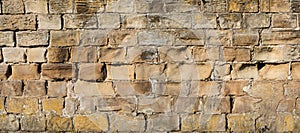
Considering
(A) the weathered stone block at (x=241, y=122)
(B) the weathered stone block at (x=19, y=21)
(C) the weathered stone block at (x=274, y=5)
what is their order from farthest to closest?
1. (A) the weathered stone block at (x=241, y=122)
2. (B) the weathered stone block at (x=19, y=21)
3. (C) the weathered stone block at (x=274, y=5)

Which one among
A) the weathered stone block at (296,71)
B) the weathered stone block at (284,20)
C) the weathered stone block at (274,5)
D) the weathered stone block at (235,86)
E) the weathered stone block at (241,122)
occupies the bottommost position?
the weathered stone block at (241,122)

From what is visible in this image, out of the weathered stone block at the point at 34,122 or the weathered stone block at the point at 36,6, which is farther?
the weathered stone block at the point at 34,122

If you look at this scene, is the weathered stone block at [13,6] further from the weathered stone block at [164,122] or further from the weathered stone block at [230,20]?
the weathered stone block at [230,20]

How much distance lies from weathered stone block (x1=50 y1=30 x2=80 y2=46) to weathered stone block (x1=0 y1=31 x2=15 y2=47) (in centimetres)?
43

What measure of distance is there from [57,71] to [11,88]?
0.55 meters

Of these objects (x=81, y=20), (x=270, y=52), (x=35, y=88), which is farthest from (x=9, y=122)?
(x=270, y=52)

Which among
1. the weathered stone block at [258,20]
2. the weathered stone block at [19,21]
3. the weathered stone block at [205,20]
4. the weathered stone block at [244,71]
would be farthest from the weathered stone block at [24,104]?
the weathered stone block at [258,20]

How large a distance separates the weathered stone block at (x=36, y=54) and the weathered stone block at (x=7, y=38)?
0.21 meters

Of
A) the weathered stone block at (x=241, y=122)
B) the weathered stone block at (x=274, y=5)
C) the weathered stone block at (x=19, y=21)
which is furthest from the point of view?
the weathered stone block at (x=241, y=122)

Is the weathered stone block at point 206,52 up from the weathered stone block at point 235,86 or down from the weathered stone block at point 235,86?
up

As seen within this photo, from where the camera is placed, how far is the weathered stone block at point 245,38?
4.07m

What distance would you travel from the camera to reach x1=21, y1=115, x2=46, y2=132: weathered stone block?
14.1ft

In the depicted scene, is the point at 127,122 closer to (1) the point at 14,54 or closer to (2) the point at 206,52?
(2) the point at 206,52

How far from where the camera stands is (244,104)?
4203 mm
